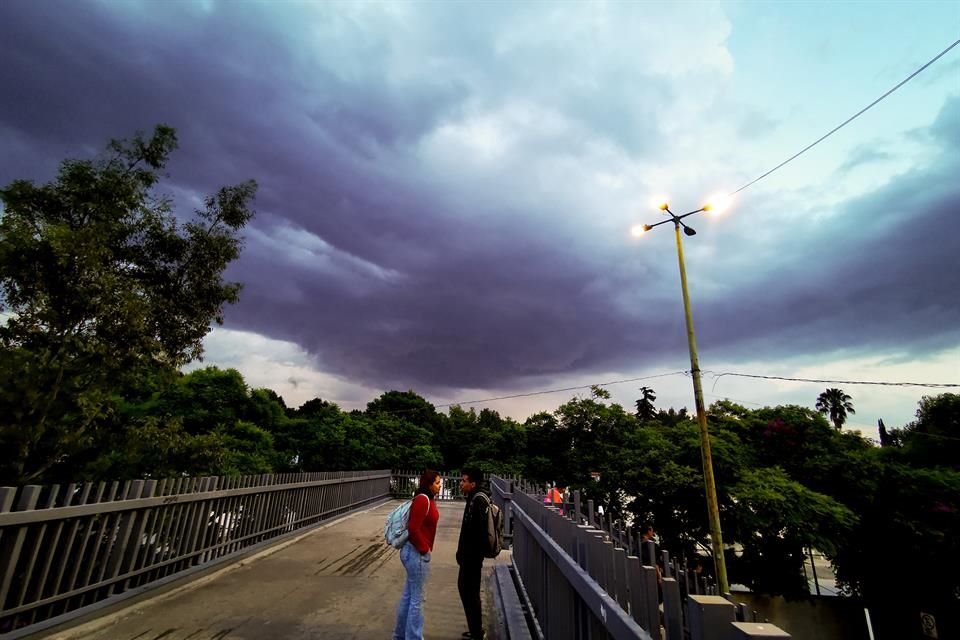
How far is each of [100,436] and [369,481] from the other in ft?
30.0

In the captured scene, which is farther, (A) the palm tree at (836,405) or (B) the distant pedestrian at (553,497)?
(A) the palm tree at (836,405)

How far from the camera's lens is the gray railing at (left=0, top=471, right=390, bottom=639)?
11.5ft

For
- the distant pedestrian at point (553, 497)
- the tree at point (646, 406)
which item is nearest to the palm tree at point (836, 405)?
the tree at point (646, 406)

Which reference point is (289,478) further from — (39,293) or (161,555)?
(39,293)

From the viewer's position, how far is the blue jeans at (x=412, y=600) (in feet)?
12.0

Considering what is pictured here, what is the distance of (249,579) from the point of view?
567cm

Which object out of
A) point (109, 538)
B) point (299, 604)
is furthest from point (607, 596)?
point (109, 538)

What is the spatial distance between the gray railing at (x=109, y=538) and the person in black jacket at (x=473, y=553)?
3616 mm

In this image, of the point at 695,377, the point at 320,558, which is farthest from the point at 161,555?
the point at 695,377

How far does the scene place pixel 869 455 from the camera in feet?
75.2

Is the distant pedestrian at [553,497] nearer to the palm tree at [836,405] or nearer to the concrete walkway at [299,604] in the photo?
the concrete walkway at [299,604]

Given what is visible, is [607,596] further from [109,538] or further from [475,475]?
[109,538]

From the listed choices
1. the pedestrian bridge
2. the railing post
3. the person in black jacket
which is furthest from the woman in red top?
the railing post

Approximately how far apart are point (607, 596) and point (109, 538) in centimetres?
522
